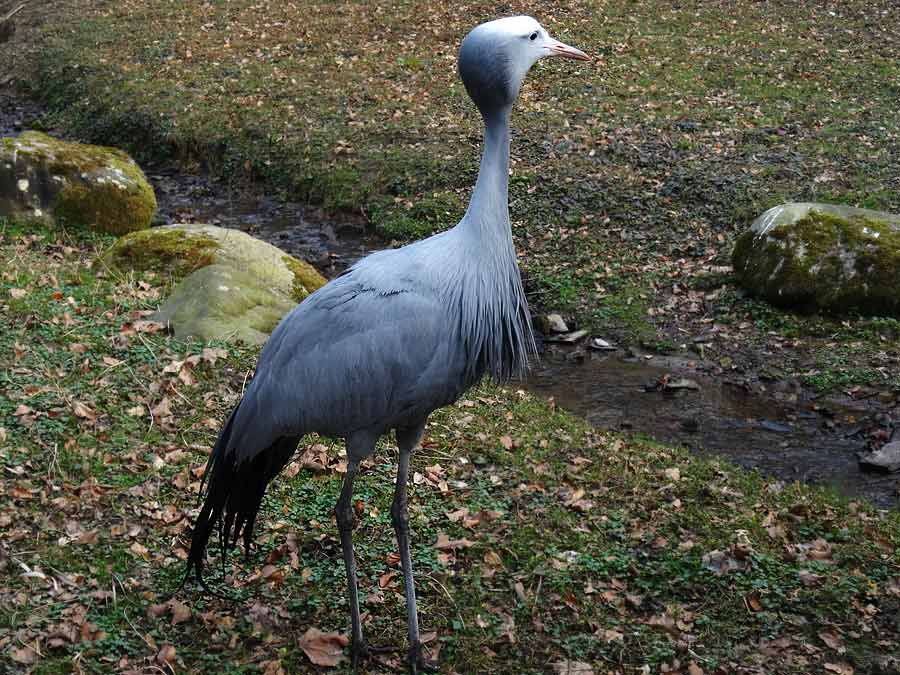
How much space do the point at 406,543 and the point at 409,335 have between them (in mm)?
1156

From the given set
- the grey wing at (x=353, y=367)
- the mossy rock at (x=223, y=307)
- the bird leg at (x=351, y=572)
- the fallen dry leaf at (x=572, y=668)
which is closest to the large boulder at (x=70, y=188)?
the mossy rock at (x=223, y=307)

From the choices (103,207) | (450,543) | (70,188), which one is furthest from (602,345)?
(70,188)

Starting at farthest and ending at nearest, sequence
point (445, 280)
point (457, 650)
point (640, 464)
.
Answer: point (640, 464) < point (457, 650) < point (445, 280)

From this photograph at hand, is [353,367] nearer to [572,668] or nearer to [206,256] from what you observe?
[572,668]

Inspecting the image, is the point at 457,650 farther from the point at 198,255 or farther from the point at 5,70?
the point at 5,70

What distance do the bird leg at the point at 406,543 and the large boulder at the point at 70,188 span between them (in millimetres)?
7053

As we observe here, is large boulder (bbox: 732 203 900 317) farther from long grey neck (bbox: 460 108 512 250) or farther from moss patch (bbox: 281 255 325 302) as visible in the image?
long grey neck (bbox: 460 108 512 250)

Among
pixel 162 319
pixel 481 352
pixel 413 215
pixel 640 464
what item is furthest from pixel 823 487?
pixel 413 215

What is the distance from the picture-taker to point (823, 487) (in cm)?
676

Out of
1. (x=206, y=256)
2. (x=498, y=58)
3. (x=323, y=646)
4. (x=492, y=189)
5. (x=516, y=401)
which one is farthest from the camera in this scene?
(x=206, y=256)

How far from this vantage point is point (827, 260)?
9.03m

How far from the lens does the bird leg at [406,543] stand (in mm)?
4742

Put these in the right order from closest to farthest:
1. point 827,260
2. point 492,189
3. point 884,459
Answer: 1. point 492,189
2. point 884,459
3. point 827,260

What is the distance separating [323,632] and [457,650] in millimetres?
697
